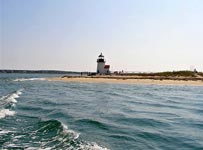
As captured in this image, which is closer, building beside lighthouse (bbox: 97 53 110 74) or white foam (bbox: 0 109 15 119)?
white foam (bbox: 0 109 15 119)

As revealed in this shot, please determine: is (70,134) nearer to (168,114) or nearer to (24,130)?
(24,130)

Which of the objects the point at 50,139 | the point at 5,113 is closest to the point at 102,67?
the point at 5,113

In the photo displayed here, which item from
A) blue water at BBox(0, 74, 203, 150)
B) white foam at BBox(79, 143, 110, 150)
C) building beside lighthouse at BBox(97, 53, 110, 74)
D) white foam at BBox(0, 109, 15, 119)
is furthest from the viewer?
building beside lighthouse at BBox(97, 53, 110, 74)

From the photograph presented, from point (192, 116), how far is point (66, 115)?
319 inches

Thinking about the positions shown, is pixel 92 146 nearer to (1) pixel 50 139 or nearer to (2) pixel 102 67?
(1) pixel 50 139

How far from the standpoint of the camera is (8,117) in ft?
70.6

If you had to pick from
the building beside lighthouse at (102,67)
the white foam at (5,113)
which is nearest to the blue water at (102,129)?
the white foam at (5,113)

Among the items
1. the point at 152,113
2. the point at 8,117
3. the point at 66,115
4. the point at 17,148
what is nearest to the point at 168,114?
the point at 152,113

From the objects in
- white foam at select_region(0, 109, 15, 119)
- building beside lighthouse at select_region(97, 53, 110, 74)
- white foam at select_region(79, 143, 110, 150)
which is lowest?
white foam at select_region(79, 143, 110, 150)

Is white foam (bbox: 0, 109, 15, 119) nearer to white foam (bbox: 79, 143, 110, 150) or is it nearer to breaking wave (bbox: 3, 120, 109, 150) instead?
breaking wave (bbox: 3, 120, 109, 150)

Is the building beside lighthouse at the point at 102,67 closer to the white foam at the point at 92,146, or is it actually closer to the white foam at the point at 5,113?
the white foam at the point at 5,113

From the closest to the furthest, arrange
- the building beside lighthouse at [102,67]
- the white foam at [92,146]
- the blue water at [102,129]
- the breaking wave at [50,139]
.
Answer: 1. the white foam at [92,146]
2. the breaking wave at [50,139]
3. the blue water at [102,129]
4. the building beside lighthouse at [102,67]

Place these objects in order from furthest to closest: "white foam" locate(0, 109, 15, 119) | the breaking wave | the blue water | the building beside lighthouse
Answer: the building beside lighthouse, "white foam" locate(0, 109, 15, 119), the blue water, the breaking wave

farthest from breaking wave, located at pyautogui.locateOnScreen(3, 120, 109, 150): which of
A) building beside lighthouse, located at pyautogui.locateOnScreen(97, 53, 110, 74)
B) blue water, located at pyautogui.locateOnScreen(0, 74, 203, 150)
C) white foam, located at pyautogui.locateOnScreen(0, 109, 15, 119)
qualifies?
building beside lighthouse, located at pyautogui.locateOnScreen(97, 53, 110, 74)
